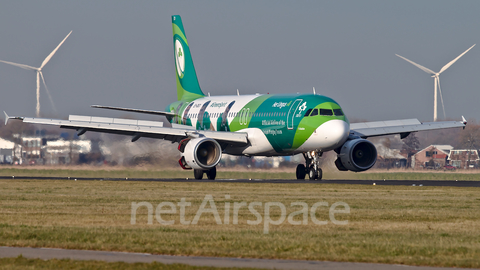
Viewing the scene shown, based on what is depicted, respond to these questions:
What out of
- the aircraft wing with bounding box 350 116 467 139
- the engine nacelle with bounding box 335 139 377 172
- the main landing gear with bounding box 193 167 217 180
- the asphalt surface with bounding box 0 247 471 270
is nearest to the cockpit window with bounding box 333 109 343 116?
the engine nacelle with bounding box 335 139 377 172

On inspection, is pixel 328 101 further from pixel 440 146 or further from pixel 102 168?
pixel 440 146

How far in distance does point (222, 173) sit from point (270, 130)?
13.9 m

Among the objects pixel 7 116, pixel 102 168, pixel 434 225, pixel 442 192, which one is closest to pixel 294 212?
pixel 434 225

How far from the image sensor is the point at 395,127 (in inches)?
1854

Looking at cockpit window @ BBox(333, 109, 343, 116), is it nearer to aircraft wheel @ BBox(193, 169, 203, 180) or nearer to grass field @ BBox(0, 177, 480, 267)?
aircraft wheel @ BBox(193, 169, 203, 180)

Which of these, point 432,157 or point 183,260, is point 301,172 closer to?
point 432,157

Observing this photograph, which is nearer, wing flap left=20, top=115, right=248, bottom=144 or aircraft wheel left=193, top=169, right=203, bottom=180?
wing flap left=20, top=115, right=248, bottom=144

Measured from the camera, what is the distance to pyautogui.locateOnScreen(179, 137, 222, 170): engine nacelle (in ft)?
138

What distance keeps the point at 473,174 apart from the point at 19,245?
48.3 m

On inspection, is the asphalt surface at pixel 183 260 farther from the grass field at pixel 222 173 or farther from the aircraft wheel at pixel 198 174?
the grass field at pixel 222 173

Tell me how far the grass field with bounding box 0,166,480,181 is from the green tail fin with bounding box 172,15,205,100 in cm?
623

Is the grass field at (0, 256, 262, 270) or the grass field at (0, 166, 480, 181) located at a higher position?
the grass field at (0, 166, 480, 181)

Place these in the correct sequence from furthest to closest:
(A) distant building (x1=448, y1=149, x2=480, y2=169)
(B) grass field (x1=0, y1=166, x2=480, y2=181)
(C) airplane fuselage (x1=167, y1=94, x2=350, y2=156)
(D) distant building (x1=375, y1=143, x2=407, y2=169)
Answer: (A) distant building (x1=448, y1=149, x2=480, y2=169), (D) distant building (x1=375, y1=143, x2=407, y2=169), (B) grass field (x1=0, y1=166, x2=480, y2=181), (C) airplane fuselage (x1=167, y1=94, x2=350, y2=156)

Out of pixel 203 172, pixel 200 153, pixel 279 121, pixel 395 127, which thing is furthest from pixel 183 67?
pixel 395 127
